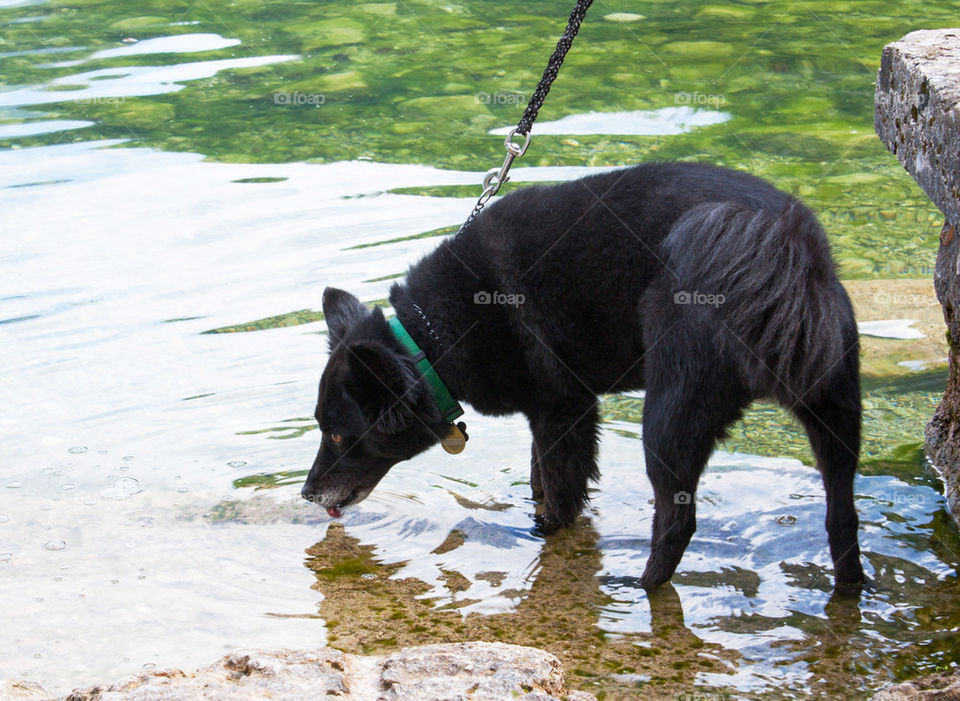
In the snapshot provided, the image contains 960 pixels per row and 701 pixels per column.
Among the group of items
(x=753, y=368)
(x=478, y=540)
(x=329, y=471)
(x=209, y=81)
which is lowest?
(x=478, y=540)

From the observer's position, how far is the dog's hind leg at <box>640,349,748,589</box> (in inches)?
128

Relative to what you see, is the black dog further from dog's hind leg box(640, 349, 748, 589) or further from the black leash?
the black leash

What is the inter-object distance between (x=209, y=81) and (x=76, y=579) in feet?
25.4

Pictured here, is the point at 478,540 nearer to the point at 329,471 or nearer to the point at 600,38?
the point at 329,471

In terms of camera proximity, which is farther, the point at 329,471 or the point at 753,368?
the point at 329,471

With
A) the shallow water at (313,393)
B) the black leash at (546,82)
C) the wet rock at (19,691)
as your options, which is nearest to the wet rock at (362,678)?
the wet rock at (19,691)

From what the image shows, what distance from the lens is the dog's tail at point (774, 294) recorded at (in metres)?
3.03

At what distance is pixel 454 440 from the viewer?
4.05m

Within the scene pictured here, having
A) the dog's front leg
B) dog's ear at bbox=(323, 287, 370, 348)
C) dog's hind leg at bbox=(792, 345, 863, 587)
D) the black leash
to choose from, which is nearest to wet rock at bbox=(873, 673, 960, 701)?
dog's hind leg at bbox=(792, 345, 863, 587)

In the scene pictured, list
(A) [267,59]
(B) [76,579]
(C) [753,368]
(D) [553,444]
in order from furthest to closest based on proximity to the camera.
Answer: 1. (A) [267,59]
2. (D) [553,444]
3. (B) [76,579]
4. (C) [753,368]

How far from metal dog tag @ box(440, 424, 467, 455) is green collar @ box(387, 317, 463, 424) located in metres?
0.05

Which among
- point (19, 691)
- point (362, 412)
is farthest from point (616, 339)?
point (19, 691)

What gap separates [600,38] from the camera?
11.3 m

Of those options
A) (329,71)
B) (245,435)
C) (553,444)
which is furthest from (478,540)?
(329,71)
